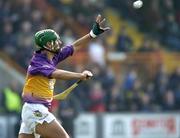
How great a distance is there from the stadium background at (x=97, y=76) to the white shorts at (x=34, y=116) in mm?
6244

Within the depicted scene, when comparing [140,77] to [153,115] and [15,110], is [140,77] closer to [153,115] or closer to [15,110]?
[153,115]

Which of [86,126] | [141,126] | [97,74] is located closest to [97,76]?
[97,74]

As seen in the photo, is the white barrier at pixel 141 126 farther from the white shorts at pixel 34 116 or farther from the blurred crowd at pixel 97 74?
the white shorts at pixel 34 116

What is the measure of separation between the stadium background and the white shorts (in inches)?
246

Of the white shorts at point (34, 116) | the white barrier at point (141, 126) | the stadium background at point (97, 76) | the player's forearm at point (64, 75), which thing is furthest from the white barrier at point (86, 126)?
the player's forearm at point (64, 75)

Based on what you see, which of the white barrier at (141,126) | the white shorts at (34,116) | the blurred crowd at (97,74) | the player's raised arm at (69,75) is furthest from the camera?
the blurred crowd at (97,74)

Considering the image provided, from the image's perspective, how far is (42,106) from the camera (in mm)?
11477

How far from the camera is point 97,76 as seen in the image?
1978cm

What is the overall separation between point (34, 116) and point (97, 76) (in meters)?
8.38

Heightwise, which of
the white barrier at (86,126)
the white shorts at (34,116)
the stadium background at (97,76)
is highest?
the stadium background at (97,76)

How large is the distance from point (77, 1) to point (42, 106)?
11.0 metres

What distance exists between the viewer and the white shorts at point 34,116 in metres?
11.4

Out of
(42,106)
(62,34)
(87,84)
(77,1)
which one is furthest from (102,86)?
(42,106)

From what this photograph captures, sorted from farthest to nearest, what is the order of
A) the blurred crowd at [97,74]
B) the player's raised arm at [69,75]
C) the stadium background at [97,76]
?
the blurred crowd at [97,74]
the stadium background at [97,76]
the player's raised arm at [69,75]
